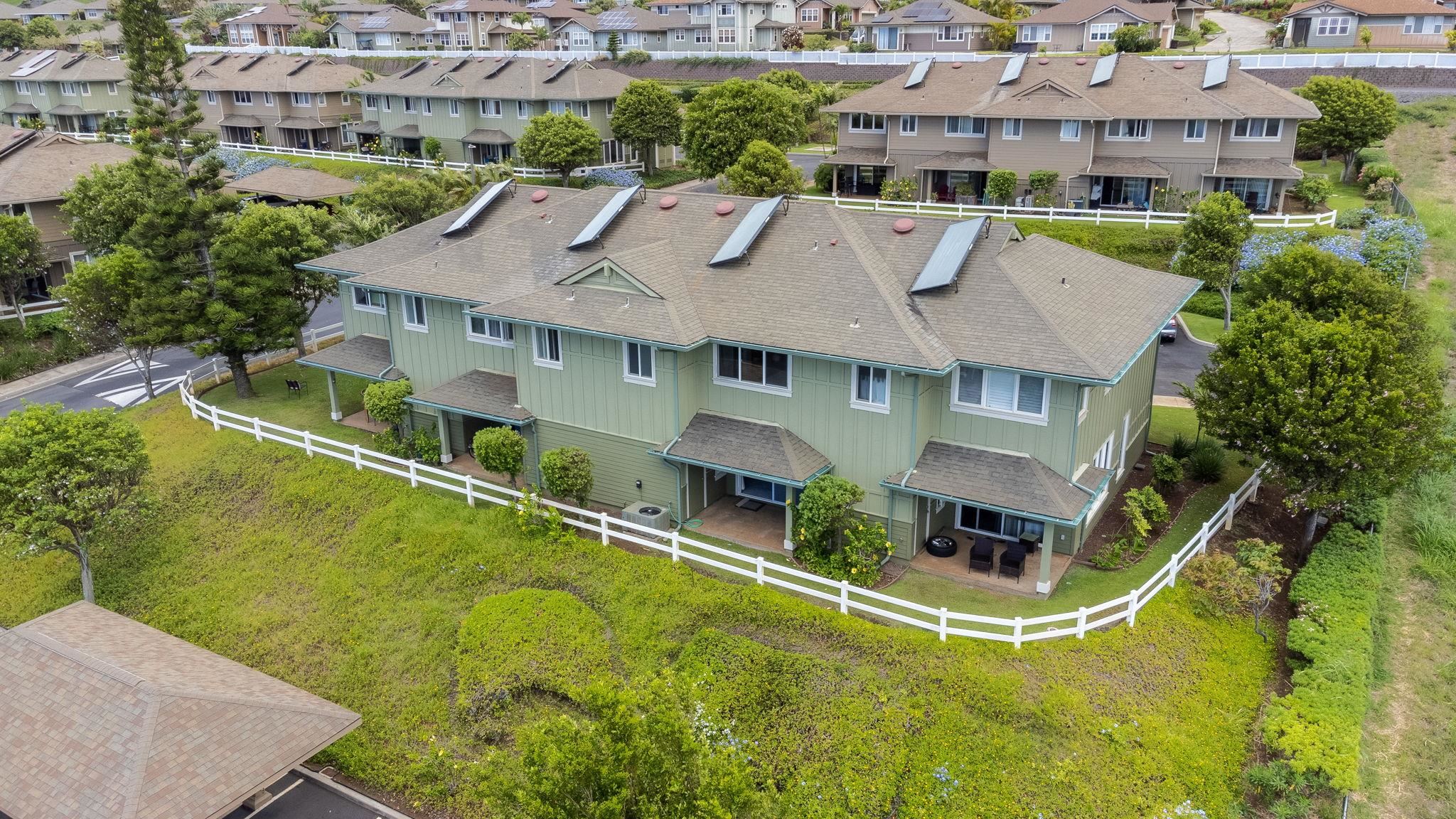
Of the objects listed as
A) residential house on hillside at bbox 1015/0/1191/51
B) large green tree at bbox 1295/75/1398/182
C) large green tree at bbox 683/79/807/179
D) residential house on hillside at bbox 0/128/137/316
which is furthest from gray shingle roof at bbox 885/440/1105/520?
residential house on hillside at bbox 1015/0/1191/51

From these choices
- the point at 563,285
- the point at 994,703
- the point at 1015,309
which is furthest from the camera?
the point at 563,285

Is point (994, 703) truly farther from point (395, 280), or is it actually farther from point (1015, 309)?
point (395, 280)

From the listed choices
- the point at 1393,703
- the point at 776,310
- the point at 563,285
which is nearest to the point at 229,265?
the point at 563,285

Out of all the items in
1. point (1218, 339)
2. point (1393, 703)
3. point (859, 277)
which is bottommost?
point (1393, 703)

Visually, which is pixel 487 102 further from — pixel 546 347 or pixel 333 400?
pixel 546 347

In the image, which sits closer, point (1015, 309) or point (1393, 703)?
point (1393, 703)

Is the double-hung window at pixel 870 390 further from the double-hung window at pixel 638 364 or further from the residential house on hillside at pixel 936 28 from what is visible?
the residential house on hillside at pixel 936 28

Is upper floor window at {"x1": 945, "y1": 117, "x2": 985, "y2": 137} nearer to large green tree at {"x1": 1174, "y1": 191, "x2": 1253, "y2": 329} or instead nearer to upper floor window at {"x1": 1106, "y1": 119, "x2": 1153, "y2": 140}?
upper floor window at {"x1": 1106, "y1": 119, "x2": 1153, "y2": 140}

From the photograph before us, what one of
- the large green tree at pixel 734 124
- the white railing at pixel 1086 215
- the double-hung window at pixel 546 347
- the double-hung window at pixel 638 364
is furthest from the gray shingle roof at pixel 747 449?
the large green tree at pixel 734 124

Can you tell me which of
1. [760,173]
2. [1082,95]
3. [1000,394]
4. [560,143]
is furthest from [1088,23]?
[1000,394]

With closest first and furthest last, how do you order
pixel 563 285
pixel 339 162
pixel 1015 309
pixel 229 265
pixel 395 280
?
1. pixel 1015 309
2. pixel 563 285
3. pixel 395 280
4. pixel 229 265
5. pixel 339 162
